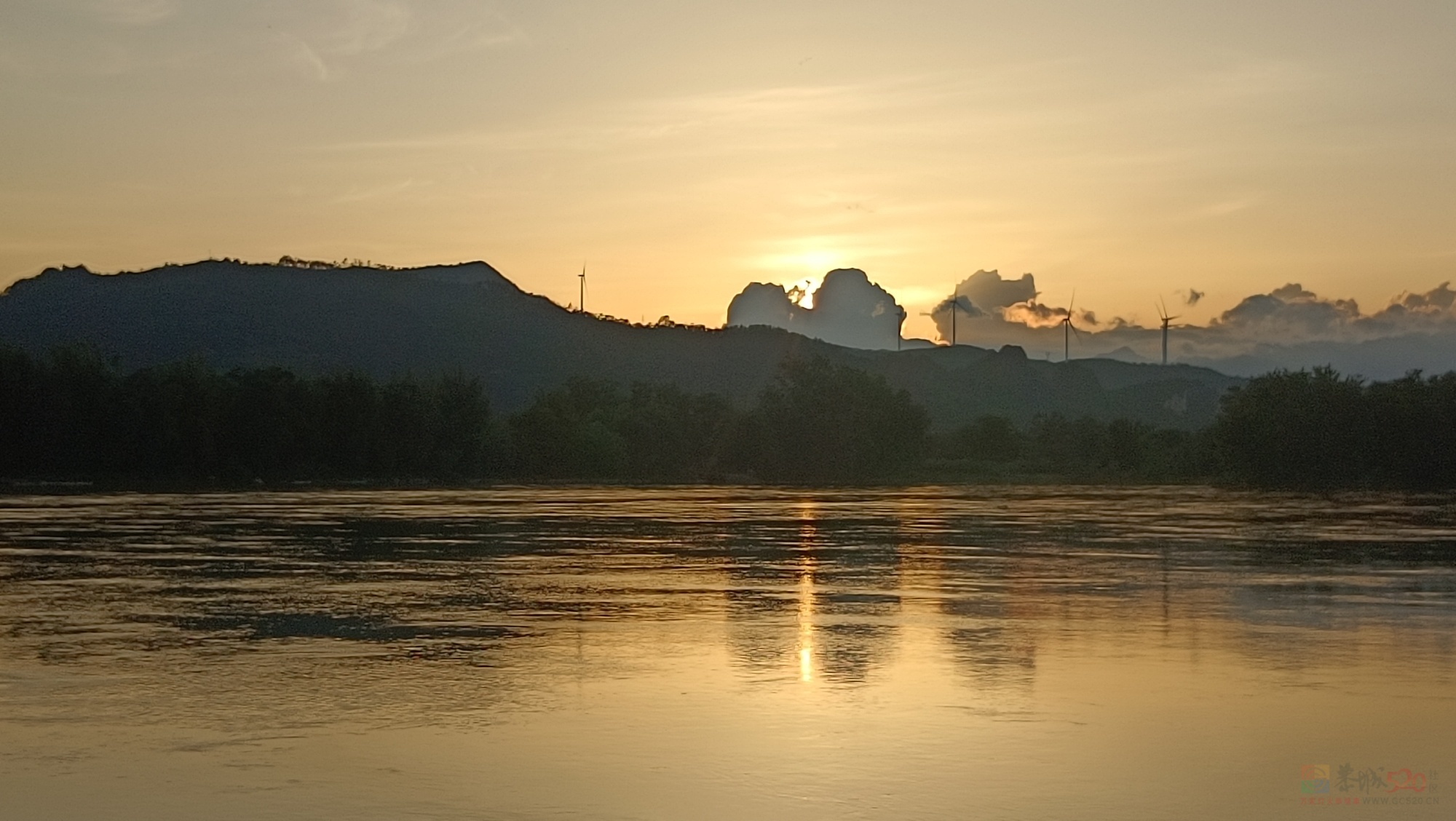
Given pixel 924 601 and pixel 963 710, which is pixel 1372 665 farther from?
pixel 924 601

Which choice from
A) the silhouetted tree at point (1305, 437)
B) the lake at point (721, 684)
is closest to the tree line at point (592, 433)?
the silhouetted tree at point (1305, 437)

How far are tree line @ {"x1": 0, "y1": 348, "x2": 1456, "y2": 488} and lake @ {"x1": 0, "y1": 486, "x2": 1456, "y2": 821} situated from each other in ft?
243

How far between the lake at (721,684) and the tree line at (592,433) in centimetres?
7416

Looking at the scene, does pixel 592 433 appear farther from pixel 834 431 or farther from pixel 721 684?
pixel 721 684

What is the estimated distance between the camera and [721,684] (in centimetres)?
1755

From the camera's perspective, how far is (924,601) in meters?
26.6

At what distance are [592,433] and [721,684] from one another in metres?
126

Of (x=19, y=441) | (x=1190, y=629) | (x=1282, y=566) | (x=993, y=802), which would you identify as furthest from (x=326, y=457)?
(x=993, y=802)

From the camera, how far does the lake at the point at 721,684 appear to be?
40.5 ft

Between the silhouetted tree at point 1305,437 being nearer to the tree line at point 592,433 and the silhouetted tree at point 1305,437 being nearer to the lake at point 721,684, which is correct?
the tree line at point 592,433

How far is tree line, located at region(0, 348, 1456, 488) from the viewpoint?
109 metres

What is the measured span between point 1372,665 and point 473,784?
39.7 feet

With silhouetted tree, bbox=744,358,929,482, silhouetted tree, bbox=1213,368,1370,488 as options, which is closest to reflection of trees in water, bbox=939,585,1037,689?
silhouetted tree, bbox=1213,368,1370,488

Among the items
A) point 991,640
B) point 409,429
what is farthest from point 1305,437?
point 991,640
